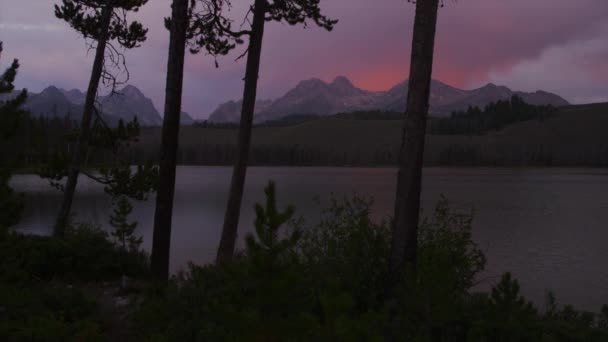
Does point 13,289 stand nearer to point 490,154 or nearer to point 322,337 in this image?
point 322,337

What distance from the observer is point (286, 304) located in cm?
254

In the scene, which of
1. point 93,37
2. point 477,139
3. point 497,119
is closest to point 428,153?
point 477,139

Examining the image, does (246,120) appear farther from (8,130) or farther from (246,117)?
(8,130)

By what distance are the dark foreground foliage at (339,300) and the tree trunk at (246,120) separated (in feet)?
6.98

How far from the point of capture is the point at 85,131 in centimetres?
1062

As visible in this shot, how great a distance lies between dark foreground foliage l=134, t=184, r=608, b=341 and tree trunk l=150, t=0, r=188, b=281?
5.32 ft

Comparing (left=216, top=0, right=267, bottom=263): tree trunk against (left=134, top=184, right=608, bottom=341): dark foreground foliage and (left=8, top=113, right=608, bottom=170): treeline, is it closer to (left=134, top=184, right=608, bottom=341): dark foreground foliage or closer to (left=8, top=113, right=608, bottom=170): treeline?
(left=134, top=184, right=608, bottom=341): dark foreground foliage

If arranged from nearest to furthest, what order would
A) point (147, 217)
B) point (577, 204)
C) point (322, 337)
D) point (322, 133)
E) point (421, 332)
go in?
point (322, 337), point (421, 332), point (147, 217), point (577, 204), point (322, 133)

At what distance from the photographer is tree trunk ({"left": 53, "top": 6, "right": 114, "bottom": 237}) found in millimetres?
10266

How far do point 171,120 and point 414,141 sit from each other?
3.90 m

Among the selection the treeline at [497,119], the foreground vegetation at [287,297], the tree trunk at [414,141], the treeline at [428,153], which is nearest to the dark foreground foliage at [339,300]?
the foreground vegetation at [287,297]

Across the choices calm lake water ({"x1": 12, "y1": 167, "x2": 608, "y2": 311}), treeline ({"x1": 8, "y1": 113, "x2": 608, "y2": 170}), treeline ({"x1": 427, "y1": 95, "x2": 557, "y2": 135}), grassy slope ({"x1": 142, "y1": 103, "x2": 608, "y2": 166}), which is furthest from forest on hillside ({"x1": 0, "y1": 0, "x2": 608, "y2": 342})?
treeline ({"x1": 427, "y1": 95, "x2": 557, "y2": 135})

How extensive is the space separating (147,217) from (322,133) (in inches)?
5525

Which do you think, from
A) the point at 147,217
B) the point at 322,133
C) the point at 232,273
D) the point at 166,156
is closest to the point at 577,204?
the point at 147,217
